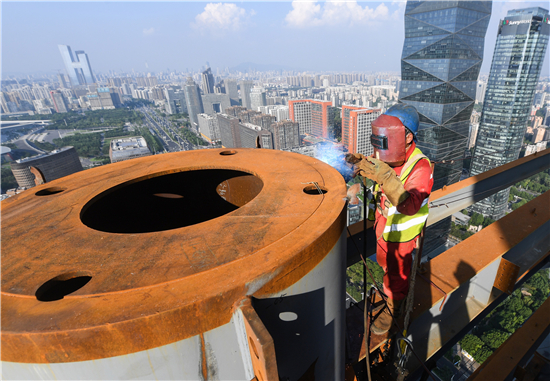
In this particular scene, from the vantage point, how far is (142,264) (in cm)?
148

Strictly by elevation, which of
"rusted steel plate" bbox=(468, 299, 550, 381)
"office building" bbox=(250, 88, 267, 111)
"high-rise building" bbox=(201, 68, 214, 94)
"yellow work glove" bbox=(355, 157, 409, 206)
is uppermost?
"high-rise building" bbox=(201, 68, 214, 94)

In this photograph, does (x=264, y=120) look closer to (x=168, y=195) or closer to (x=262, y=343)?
(x=168, y=195)

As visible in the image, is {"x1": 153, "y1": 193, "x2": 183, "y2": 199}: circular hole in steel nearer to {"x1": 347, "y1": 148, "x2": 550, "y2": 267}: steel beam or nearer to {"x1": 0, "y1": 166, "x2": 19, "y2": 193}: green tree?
{"x1": 347, "y1": 148, "x2": 550, "y2": 267}: steel beam

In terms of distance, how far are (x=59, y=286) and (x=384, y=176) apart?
218cm

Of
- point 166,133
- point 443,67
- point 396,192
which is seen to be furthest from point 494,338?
point 166,133

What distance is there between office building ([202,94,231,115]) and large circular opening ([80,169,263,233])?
92809 mm

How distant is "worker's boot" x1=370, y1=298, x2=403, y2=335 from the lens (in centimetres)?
269

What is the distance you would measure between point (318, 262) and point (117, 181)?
2332mm

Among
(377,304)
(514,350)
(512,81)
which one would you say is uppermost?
(377,304)

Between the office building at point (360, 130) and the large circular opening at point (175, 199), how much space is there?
129ft

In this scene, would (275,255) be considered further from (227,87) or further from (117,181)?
(227,87)

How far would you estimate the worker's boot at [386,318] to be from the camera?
8.81 ft

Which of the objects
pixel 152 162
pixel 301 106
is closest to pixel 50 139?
pixel 301 106

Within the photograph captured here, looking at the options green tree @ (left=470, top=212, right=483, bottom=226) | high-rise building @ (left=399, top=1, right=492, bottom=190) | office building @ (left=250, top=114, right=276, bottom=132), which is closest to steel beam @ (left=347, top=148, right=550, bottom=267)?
high-rise building @ (left=399, top=1, right=492, bottom=190)
